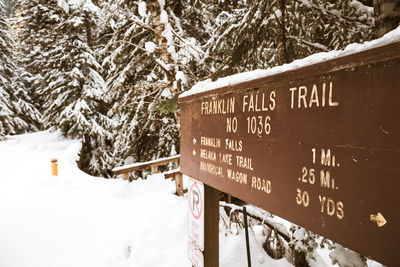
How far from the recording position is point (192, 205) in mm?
2539

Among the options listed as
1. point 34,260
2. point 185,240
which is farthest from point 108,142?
point 185,240

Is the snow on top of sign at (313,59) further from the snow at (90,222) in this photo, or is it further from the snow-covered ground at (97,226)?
the snow at (90,222)

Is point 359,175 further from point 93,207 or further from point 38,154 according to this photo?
point 38,154

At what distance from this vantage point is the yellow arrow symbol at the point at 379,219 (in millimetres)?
907

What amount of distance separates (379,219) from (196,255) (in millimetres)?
1859

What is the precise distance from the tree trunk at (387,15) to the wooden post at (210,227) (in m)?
2.14

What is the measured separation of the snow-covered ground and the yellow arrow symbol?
3.22m

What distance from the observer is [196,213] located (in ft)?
8.10

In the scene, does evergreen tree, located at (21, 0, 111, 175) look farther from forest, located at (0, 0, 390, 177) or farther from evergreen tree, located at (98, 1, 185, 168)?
evergreen tree, located at (98, 1, 185, 168)

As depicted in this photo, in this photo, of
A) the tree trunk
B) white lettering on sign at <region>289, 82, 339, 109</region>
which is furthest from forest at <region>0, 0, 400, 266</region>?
white lettering on sign at <region>289, 82, 339, 109</region>

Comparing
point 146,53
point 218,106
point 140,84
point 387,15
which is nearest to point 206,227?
point 218,106

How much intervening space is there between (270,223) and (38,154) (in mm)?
16863

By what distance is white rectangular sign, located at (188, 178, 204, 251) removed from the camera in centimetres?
235

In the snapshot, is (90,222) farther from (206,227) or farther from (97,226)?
(206,227)
